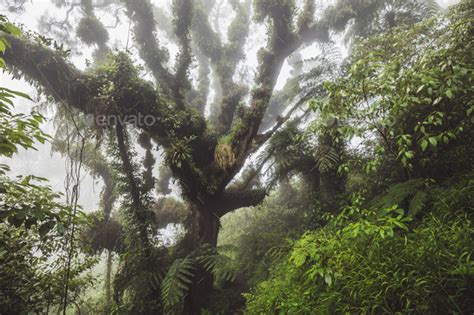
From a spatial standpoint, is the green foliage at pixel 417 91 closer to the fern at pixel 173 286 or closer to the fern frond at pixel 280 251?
the fern frond at pixel 280 251

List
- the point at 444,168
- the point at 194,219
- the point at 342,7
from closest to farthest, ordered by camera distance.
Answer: the point at 444,168 < the point at 194,219 < the point at 342,7

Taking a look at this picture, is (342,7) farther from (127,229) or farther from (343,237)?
(127,229)

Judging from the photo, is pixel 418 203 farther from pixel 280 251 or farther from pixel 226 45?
pixel 226 45

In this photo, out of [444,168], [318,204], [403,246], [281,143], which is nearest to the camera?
[403,246]

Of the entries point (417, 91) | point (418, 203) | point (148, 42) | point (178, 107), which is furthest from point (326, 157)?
point (148, 42)

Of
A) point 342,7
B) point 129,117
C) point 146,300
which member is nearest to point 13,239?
point 146,300

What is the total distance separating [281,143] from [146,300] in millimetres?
4352

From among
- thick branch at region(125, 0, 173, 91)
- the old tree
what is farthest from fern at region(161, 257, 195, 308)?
thick branch at region(125, 0, 173, 91)

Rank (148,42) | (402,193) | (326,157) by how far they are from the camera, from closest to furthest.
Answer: (402,193)
(326,157)
(148,42)

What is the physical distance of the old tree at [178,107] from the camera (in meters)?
5.20

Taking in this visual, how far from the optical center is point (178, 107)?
735 cm

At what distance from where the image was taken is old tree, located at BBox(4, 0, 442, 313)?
5.20 metres

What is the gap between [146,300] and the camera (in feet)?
16.0

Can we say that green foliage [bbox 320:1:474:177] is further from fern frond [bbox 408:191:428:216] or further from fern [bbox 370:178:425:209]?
fern frond [bbox 408:191:428:216]
